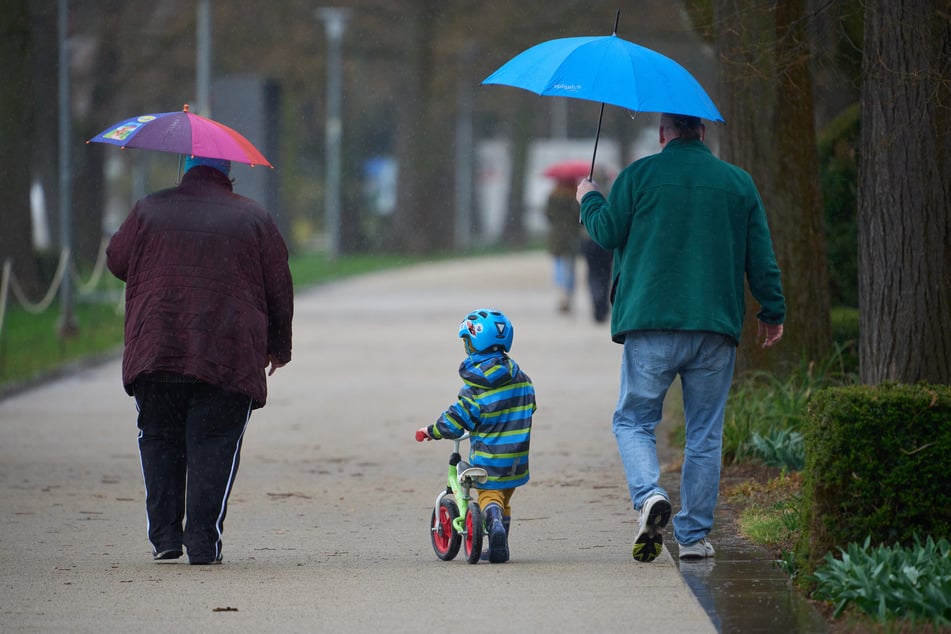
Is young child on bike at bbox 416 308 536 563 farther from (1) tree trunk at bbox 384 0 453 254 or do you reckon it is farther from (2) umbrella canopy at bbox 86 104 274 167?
(1) tree trunk at bbox 384 0 453 254

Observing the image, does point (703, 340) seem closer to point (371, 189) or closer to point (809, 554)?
point (809, 554)

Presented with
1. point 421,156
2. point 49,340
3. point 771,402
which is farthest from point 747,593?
point 421,156

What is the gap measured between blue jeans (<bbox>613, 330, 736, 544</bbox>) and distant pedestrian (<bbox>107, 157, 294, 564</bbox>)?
1.42m

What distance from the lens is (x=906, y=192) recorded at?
7328 mm

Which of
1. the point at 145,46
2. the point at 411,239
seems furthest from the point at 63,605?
the point at 411,239

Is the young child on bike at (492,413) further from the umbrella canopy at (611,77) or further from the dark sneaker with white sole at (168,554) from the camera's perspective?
the dark sneaker with white sole at (168,554)

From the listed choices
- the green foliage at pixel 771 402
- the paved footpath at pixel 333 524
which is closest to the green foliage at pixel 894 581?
the paved footpath at pixel 333 524

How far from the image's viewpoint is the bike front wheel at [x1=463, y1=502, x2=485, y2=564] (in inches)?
262

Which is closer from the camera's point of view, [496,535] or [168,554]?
[496,535]

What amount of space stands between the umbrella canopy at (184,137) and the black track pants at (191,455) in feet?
3.05

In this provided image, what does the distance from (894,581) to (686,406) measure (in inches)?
62.4

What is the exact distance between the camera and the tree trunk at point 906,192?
23.5 feet

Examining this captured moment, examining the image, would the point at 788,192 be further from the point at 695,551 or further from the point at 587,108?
the point at 587,108

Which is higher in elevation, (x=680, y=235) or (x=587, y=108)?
(x=587, y=108)
